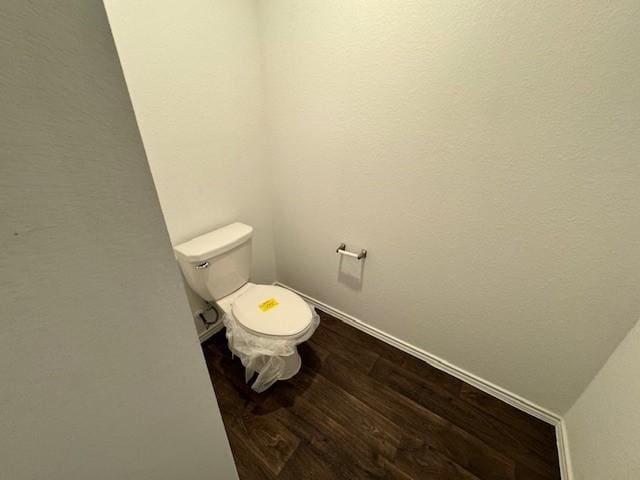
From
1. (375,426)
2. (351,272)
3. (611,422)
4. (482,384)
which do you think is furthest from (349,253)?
(611,422)

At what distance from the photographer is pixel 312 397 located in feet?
4.10

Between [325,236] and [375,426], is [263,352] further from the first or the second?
[325,236]

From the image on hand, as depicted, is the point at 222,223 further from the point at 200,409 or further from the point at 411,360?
the point at 411,360

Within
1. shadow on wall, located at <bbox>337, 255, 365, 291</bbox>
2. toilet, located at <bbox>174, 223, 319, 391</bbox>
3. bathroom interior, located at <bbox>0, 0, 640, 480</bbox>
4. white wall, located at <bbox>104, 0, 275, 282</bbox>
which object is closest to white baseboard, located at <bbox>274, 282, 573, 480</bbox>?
bathroom interior, located at <bbox>0, 0, 640, 480</bbox>

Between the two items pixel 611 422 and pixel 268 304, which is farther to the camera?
pixel 268 304

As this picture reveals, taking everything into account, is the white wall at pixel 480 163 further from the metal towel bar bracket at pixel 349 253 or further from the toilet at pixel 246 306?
the toilet at pixel 246 306

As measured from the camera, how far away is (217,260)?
4.13 ft

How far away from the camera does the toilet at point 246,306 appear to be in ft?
3.78

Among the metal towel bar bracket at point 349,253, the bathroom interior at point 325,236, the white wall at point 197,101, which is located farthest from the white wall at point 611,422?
the white wall at point 197,101

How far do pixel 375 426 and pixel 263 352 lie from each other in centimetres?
60

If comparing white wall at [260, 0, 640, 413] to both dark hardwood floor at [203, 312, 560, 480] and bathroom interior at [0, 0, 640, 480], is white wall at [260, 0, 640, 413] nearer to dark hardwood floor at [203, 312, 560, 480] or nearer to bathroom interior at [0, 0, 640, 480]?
bathroom interior at [0, 0, 640, 480]

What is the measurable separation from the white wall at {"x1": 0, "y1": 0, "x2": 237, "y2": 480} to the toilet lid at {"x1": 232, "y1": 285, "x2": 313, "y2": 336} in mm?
692

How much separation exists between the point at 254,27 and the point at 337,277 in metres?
1.39

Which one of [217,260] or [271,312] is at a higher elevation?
[217,260]
